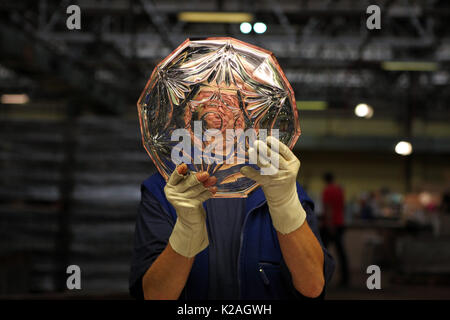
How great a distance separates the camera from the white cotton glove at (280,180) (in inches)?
30.8

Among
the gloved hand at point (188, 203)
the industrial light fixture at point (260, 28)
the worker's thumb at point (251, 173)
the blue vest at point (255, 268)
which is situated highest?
the industrial light fixture at point (260, 28)

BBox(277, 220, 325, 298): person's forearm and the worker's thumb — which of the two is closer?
the worker's thumb

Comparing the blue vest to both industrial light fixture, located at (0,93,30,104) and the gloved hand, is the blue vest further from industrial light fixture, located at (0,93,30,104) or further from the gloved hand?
industrial light fixture, located at (0,93,30,104)

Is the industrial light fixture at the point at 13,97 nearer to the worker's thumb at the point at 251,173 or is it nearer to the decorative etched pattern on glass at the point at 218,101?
the decorative etched pattern on glass at the point at 218,101

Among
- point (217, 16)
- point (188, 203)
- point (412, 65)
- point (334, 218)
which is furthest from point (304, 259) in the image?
point (412, 65)

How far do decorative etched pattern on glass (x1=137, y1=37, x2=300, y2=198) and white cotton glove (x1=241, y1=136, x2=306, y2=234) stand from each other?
4 cm

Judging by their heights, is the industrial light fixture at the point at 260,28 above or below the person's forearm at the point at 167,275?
above

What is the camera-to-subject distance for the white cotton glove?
30.8 inches

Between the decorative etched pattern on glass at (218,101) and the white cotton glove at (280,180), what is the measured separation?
0.13 feet

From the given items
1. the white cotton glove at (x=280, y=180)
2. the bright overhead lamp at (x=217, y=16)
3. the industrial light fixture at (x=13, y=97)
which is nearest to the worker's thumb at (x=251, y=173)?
the white cotton glove at (x=280, y=180)

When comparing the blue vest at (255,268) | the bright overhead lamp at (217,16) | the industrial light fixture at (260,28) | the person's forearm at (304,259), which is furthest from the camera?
the bright overhead lamp at (217,16)

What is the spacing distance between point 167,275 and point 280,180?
0.28 meters

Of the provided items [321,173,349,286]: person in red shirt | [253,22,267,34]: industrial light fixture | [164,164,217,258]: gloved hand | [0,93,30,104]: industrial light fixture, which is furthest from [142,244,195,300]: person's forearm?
[0,93,30,104]: industrial light fixture

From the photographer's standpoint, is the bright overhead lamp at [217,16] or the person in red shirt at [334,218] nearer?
the bright overhead lamp at [217,16]
